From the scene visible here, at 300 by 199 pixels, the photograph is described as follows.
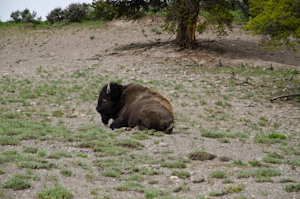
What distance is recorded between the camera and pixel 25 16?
3700 cm

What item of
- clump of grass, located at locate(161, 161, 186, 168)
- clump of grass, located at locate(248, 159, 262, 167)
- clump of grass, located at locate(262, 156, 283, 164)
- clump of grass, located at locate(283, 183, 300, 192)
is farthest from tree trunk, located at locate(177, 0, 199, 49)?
clump of grass, located at locate(283, 183, 300, 192)

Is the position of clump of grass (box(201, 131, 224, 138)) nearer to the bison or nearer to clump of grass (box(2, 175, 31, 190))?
the bison

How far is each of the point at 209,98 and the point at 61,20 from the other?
2719 cm

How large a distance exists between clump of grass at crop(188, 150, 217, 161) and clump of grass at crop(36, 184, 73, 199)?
325 centimetres

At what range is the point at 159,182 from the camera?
565cm

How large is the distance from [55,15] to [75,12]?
2.92 metres

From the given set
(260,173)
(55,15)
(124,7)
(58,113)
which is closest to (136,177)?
(260,173)

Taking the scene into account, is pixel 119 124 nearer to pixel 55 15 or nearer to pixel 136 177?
pixel 136 177

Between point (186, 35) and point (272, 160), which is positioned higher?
point (186, 35)

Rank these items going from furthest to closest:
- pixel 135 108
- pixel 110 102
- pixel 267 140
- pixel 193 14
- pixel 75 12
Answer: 1. pixel 75 12
2. pixel 193 14
3. pixel 110 102
4. pixel 135 108
5. pixel 267 140

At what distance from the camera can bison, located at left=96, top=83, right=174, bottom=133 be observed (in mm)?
8992

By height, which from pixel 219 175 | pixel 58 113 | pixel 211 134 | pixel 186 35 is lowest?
pixel 211 134

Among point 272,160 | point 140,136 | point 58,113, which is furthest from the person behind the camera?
point 58,113

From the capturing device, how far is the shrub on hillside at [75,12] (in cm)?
3572
